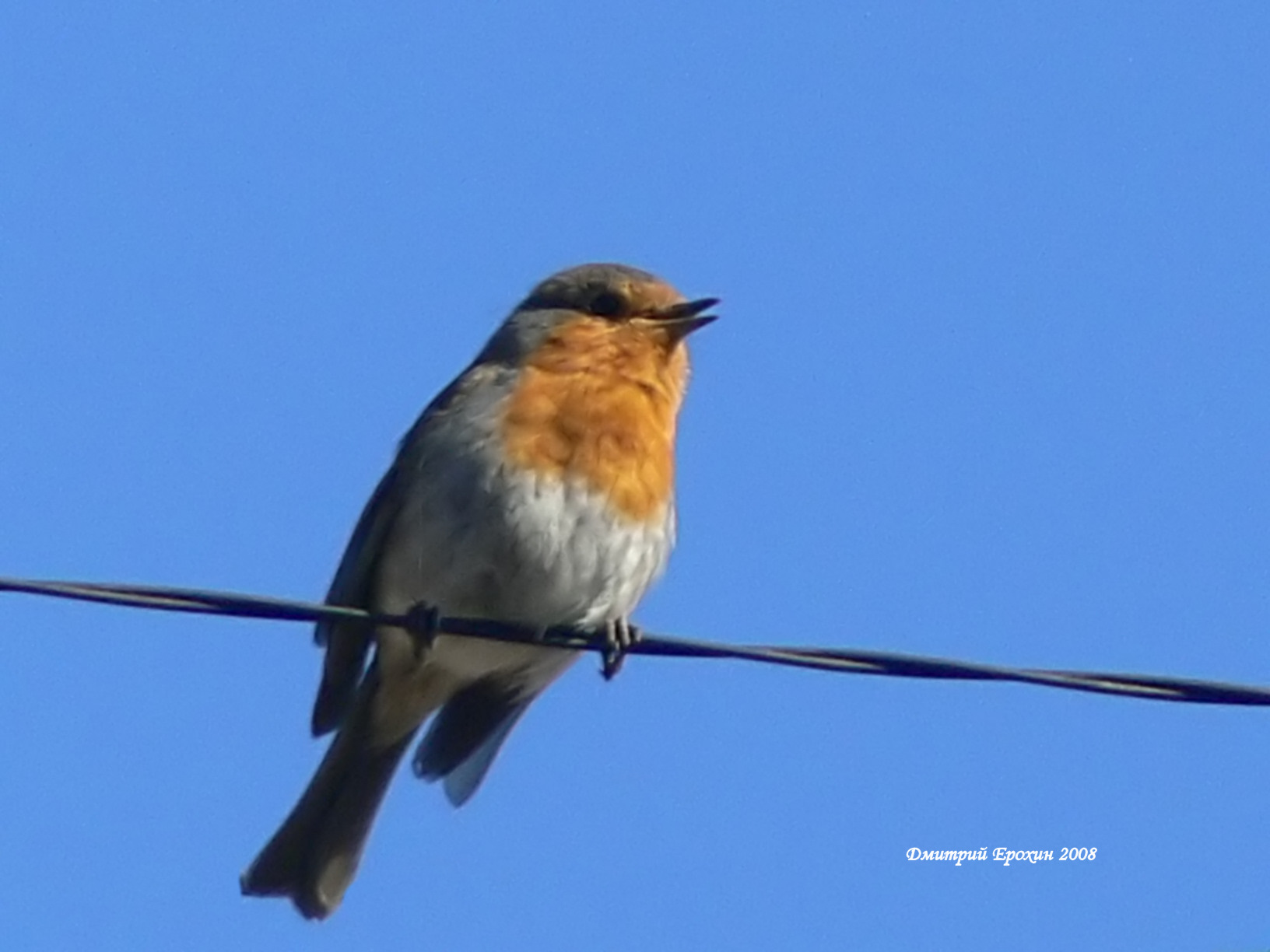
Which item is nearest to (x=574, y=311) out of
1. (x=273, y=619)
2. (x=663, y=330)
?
(x=663, y=330)

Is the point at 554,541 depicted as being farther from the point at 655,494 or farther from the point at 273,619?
the point at 273,619

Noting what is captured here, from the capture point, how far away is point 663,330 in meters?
8.94

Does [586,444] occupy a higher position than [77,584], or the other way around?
[586,444]

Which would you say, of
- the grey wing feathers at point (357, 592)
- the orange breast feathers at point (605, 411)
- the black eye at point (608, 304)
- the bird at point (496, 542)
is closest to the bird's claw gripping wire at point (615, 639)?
the bird at point (496, 542)

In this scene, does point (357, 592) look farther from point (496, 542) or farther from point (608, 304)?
point (608, 304)

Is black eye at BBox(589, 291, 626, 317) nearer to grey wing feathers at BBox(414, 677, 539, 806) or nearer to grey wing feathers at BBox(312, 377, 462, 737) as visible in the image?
grey wing feathers at BBox(312, 377, 462, 737)

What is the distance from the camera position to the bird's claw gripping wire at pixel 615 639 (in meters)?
7.70

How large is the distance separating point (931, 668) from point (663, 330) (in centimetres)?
362

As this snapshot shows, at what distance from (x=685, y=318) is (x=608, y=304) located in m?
0.34

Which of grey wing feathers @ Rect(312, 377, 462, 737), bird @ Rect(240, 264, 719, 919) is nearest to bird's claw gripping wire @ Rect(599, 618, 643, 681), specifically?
bird @ Rect(240, 264, 719, 919)

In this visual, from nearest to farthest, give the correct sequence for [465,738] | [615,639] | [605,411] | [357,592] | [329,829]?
[615,639]
[605,411]
[357,592]
[329,829]
[465,738]

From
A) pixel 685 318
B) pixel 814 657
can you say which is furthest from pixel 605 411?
pixel 814 657

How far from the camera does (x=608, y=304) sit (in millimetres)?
9109

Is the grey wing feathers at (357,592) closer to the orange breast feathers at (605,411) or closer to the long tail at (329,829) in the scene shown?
the long tail at (329,829)
